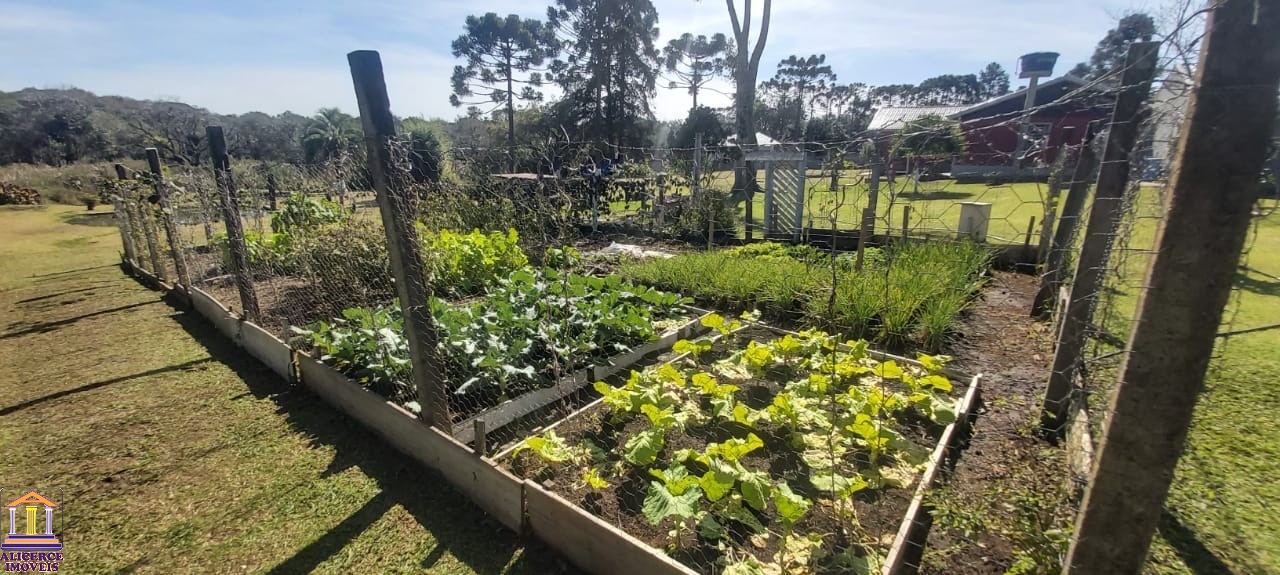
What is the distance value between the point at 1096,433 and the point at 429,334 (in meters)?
3.28

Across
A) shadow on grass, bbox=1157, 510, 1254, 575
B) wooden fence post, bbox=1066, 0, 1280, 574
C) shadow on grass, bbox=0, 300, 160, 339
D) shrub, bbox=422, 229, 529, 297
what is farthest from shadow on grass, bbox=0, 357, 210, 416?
shadow on grass, bbox=1157, 510, 1254, 575

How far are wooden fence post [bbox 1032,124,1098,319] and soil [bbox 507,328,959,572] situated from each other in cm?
217

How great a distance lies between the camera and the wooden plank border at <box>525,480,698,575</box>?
1821 millimetres

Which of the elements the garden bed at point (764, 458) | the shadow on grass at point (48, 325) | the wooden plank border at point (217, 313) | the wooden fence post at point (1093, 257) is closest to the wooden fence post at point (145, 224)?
the shadow on grass at point (48, 325)

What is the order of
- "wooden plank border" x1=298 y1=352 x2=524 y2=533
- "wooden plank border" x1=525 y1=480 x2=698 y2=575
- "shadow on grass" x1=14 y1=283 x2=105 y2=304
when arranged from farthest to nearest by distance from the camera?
1. "shadow on grass" x1=14 y1=283 x2=105 y2=304
2. "wooden plank border" x1=298 y1=352 x2=524 y2=533
3. "wooden plank border" x1=525 y1=480 x2=698 y2=575

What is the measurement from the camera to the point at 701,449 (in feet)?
8.77

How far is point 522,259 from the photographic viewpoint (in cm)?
612

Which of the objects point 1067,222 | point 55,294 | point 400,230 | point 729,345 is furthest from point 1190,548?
point 55,294

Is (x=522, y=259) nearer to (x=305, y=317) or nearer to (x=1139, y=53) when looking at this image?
(x=305, y=317)

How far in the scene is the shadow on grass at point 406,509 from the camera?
2125mm

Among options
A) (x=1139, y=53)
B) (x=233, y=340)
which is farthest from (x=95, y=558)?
(x=1139, y=53)

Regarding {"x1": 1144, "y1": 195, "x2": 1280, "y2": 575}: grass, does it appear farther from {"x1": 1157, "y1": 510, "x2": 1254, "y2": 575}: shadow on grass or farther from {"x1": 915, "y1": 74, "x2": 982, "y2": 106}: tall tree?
{"x1": 915, "y1": 74, "x2": 982, "y2": 106}: tall tree

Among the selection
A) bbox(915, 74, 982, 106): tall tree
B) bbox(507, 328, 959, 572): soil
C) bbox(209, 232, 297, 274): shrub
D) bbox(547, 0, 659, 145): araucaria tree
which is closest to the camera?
A: bbox(507, 328, 959, 572): soil

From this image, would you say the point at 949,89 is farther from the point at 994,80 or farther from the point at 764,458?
the point at 764,458
